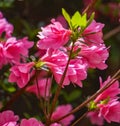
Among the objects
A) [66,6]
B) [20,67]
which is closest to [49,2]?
[66,6]

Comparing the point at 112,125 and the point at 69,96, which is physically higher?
the point at 69,96

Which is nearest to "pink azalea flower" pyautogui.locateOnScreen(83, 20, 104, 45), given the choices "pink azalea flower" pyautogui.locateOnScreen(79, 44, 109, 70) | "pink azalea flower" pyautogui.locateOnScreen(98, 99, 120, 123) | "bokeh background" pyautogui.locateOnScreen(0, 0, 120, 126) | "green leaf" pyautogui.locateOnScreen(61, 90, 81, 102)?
"pink azalea flower" pyautogui.locateOnScreen(79, 44, 109, 70)

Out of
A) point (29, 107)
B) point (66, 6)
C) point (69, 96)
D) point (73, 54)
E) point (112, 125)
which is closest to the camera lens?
point (73, 54)

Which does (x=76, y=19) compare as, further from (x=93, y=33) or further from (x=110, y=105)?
(x=110, y=105)

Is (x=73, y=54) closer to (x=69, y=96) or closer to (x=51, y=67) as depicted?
(x=51, y=67)

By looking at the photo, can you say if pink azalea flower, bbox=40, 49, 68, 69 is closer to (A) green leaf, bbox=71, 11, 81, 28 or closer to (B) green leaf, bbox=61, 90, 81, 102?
(A) green leaf, bbox=71, 11, 81, 28

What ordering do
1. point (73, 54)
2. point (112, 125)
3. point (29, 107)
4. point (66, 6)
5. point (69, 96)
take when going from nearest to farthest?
point (73, 54), point (29, 107), point (69, 96), point (66, 6), point (112, 125)

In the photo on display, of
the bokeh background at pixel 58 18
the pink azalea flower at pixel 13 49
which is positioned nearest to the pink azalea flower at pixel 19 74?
the pink azalea flower at pixel 13 49

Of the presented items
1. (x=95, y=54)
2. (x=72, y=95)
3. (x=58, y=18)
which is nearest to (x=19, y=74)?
(x=95, y=54)
